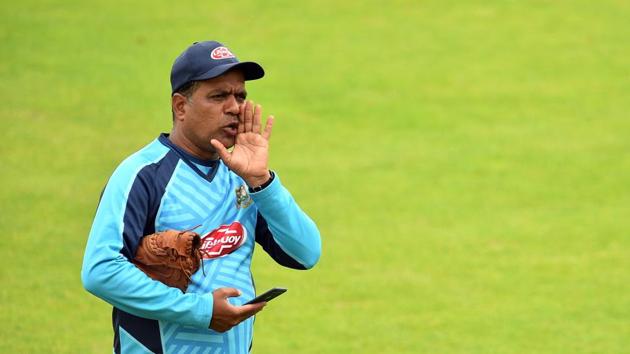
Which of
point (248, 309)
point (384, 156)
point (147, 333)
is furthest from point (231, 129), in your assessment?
point (384, 156)

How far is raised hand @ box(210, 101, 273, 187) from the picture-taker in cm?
443

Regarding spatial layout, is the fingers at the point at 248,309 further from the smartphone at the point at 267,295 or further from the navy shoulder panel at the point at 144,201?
the navy shoulder panel at the point at 144,201

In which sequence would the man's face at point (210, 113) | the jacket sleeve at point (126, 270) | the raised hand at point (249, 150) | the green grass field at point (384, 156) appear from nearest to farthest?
1. the jacket sleeve at point (126, 270)
2. the raised hand at point (249, 150)
3. the man's face at point (210, 113)
4. the green grass field at point (384, 156)

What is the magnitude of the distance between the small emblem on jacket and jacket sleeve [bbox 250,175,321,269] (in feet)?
0.23

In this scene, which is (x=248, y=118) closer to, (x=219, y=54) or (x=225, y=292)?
(x=219, y=54)

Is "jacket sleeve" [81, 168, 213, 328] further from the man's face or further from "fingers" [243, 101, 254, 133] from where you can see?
"fingers" [243, 101, 254, 133]

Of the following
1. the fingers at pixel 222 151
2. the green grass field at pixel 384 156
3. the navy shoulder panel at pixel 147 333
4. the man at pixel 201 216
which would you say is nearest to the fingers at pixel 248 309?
the man at pixel 201 216

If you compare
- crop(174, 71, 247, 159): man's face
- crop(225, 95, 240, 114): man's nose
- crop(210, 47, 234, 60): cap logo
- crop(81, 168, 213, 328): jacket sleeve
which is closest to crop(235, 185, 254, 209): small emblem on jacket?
crop(174, 71, 247, 159): man's face

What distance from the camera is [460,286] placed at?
9.22m

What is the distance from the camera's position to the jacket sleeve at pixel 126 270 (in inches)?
165

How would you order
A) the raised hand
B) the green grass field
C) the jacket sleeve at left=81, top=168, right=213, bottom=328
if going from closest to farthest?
the jacket sleeve at left=81, top=168, right=213, bottom=328, the raised hand, the green grass field

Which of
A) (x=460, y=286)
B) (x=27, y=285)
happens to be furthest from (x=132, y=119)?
(x=460, y=286)

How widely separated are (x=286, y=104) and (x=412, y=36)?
104 inches

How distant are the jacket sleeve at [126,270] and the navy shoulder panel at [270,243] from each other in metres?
0.48
